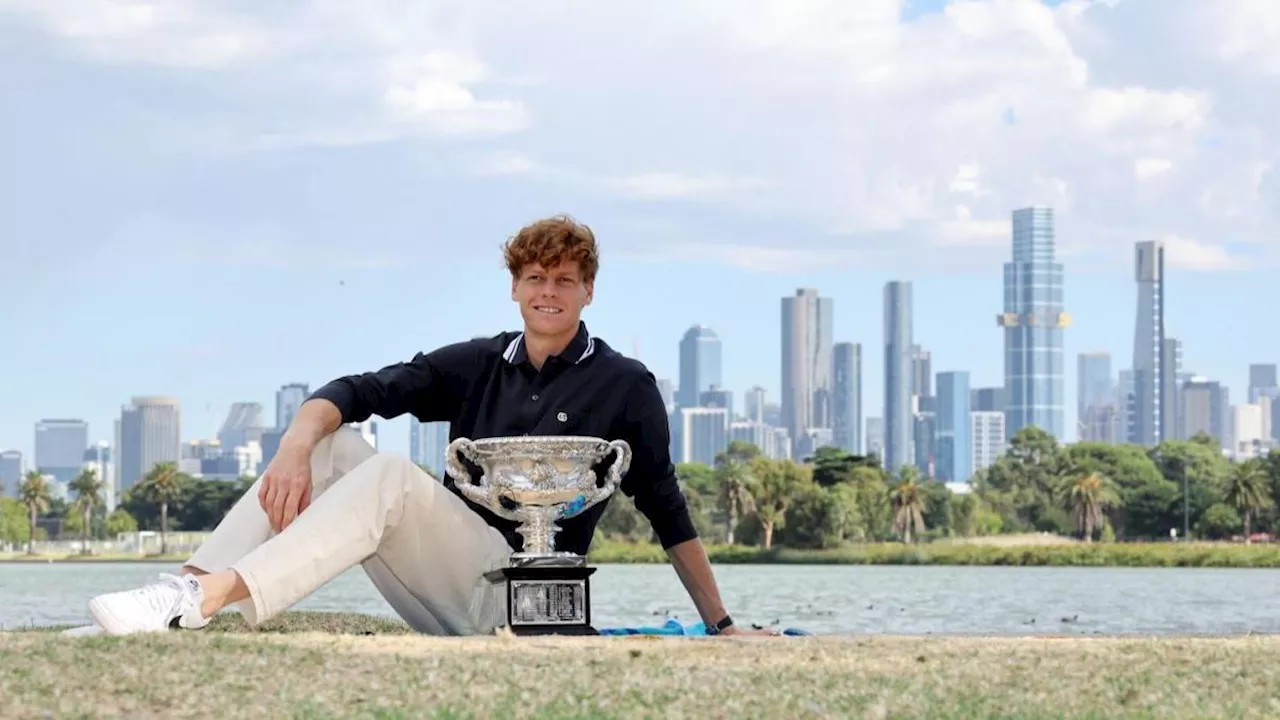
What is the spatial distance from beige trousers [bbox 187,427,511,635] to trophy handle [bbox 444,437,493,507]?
0.08 metres

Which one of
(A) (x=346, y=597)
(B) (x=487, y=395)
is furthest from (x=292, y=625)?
(A) (x=346, y=597)

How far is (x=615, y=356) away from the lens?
8000 millimetres

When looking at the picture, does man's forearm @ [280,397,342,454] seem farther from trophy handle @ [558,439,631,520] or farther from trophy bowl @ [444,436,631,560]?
trophy handle @ [558,439,631,520]

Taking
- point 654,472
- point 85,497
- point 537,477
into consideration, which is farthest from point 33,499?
point 537,477

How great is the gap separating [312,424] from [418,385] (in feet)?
2.09

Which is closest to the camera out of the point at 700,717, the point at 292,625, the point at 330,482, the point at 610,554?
the point at 700,717

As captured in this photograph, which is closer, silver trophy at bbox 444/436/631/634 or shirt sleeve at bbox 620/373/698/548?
silver trophy at bbox 444/436/631/634

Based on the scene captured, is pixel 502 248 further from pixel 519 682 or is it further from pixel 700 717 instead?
pixel 700 717

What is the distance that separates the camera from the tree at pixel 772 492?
107 m

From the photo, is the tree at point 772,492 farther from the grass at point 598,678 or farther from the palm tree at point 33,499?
the grass at point 598,678

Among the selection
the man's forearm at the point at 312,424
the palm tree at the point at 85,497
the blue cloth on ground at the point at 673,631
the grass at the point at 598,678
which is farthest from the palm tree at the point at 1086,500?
the man's forearm at the point at 312,424

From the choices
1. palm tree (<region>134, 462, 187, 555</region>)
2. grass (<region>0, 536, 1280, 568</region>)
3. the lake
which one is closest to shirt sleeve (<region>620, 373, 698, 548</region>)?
the lake

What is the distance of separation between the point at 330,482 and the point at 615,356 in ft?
4.18

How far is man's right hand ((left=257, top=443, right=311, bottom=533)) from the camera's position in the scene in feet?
23.4
